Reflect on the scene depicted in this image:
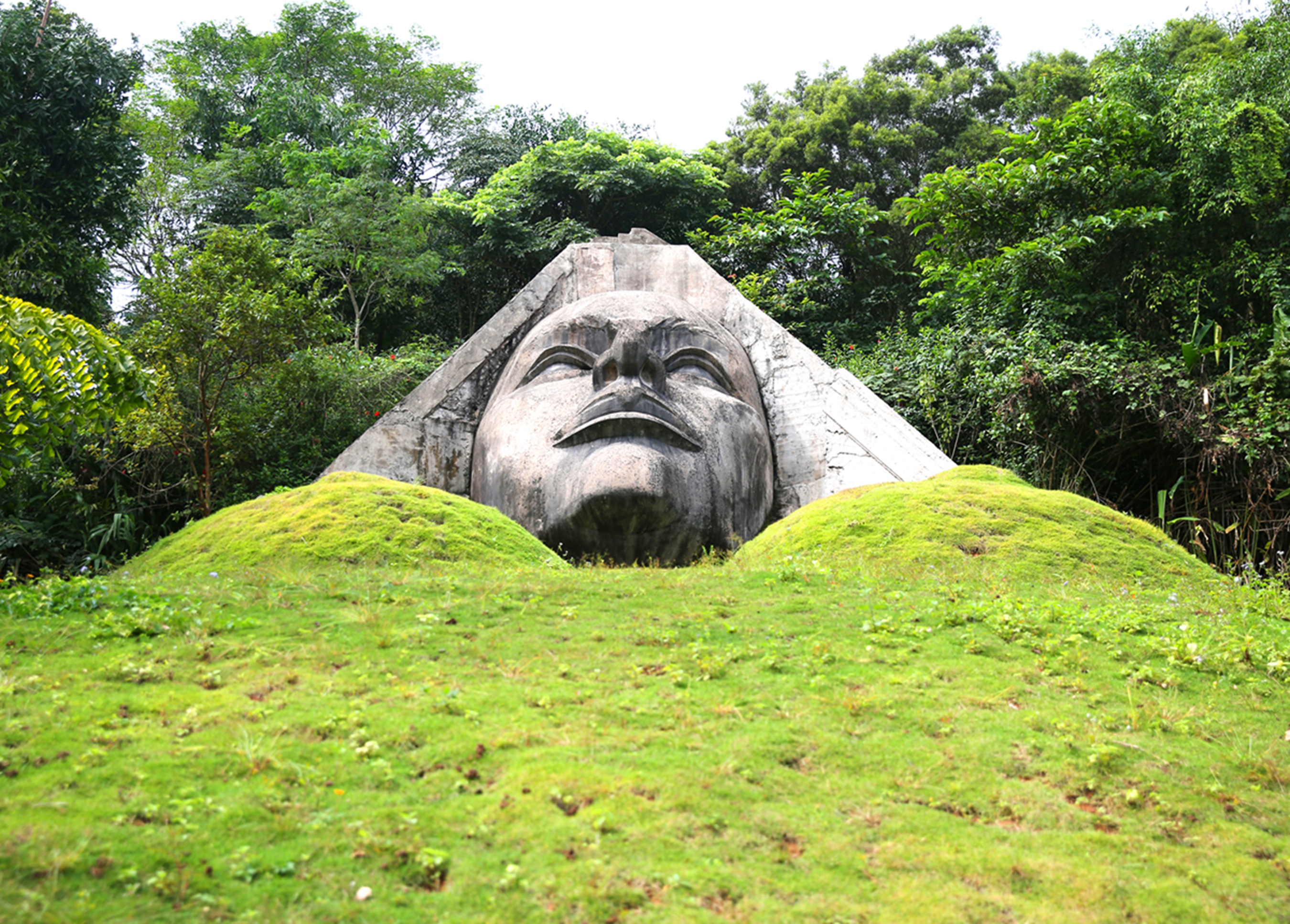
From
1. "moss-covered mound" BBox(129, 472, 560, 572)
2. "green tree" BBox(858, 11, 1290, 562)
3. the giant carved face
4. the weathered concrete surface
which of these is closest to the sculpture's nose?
the giant carved face

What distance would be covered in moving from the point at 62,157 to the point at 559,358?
828 cm

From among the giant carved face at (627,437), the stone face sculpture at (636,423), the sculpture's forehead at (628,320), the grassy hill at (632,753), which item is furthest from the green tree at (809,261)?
the grassy hill at (632,753)

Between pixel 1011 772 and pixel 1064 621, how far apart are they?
6.13ft

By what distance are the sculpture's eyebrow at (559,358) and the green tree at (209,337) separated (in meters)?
2.55

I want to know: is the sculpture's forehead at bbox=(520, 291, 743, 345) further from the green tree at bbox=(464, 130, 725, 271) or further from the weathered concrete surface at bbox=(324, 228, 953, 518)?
the green tree at bbox=(464, 130, 725, 271)

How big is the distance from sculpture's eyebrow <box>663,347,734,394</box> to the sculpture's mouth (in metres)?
1.15

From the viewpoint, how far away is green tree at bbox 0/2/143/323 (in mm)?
12218

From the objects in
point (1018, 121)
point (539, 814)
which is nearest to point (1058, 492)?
point (539, 814)

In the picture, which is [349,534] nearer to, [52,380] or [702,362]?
[52,380]

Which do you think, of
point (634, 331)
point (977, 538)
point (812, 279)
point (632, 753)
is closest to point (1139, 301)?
point (812, 279)

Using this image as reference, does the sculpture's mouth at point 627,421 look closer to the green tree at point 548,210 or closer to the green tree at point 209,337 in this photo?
the green tree at point 209,337

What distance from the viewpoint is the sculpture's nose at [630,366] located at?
26.7 ft

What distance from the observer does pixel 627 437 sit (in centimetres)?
790

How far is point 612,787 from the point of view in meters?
3.23
